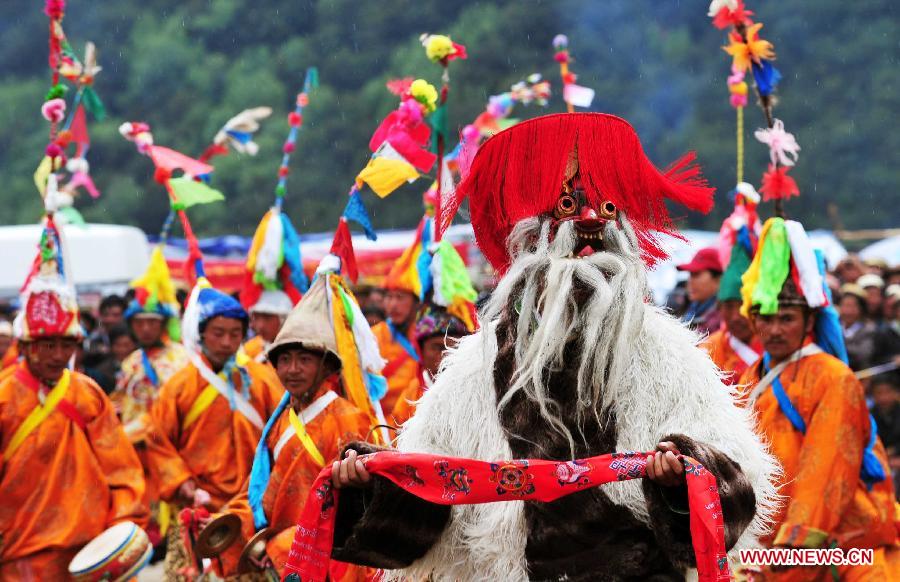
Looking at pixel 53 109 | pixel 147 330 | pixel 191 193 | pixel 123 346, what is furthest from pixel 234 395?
pixel 123 346

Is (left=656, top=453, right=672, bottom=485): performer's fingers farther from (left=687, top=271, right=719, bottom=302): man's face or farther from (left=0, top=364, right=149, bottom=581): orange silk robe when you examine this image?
(left=687, top=271, right=719, bottom=302): man's face

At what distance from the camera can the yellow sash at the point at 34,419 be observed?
6.75m

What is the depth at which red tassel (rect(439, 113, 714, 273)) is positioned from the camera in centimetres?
425

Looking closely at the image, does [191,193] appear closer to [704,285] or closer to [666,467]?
[704,285]

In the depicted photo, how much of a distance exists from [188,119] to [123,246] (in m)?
9.64

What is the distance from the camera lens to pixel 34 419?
6.77 meters

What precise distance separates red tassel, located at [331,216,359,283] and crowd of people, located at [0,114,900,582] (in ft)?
0.25

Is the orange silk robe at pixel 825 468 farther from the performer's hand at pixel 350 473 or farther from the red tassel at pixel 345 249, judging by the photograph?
the performer's hand at pixel 350 473

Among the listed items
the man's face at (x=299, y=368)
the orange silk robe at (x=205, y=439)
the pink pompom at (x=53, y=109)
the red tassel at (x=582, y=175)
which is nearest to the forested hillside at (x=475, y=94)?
the orange silk robe at (x=205, y=439)

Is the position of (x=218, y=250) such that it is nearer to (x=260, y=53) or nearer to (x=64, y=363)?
(x=260, y=53)

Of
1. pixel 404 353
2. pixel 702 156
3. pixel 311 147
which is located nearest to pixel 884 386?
pixel 404 353

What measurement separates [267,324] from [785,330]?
12.1ft

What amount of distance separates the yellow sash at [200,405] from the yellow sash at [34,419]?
1.17 m

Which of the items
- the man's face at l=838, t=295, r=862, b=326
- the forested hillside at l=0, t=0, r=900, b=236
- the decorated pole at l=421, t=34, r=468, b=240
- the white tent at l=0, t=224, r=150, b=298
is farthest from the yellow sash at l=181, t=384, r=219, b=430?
the forested hillside at l=0, t=0, r=900, b=236
